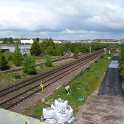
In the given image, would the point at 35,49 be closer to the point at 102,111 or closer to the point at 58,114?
the point at 102,111

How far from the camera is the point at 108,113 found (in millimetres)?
27125

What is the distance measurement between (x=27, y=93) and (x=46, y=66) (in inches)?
1682

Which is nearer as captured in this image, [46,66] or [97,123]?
[97,123]

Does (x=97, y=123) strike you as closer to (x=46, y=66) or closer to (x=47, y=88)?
(x=47, y=88)

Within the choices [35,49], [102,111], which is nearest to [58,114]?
[102,111]

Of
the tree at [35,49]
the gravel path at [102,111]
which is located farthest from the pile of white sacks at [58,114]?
the tree at [35,49]

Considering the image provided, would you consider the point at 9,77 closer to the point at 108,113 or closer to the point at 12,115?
the point at 108,113

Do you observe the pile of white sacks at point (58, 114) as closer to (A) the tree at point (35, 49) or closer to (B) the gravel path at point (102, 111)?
(B) the gravel path at point (102, 111)

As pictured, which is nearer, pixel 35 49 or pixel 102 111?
pixel 102 111

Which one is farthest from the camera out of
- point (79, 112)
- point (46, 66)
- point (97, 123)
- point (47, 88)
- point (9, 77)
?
point (46, 66)

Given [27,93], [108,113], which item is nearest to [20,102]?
[27,93]

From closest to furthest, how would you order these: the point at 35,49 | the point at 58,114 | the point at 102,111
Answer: the point at 58,114 → the point at 102,111 → the point at 35,49

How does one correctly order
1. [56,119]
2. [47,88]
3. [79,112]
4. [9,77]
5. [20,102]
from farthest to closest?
[9,77] → [47,88] → [20,102] → [79,112] → [56,119]

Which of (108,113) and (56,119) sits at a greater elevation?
(56,119)
